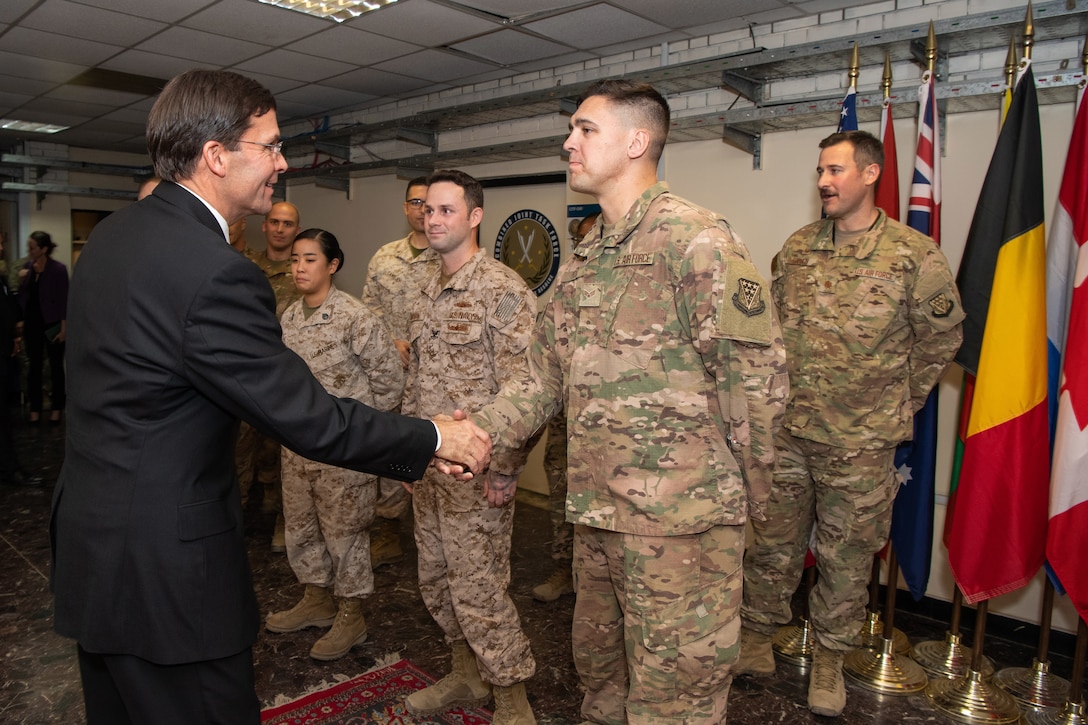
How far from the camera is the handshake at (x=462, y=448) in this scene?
199cm

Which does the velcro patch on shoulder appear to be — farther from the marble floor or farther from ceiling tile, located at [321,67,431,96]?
ceiling tile, located at [321,67,431,96]

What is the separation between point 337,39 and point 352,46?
0.53ft

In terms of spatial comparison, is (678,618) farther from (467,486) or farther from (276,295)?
(276,295)

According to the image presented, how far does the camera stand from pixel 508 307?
262cm

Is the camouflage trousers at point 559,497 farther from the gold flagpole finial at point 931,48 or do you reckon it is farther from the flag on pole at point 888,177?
the gold flagpole finial at point 931,48

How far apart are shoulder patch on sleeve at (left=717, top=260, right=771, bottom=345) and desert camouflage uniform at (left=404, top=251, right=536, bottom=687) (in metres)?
0.88

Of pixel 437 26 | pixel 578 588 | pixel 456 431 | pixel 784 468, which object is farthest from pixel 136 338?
pixel 437 26

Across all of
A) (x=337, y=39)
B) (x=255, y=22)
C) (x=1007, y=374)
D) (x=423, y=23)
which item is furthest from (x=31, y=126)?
(x=1007, y=374)

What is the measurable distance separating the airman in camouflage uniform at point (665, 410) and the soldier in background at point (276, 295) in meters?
3.01

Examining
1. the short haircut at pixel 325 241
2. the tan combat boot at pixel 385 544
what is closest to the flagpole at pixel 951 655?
the tan combat boot at pixel 385 544

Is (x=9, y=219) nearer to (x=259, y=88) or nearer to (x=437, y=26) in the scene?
(x=437, y=26)

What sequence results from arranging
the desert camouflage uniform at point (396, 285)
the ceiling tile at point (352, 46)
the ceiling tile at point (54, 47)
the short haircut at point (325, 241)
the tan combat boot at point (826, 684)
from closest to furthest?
the tan combat boot at point (826, 684) → the short haircut at point (325, 241) → the desert camouflage uniform at point (396, 285) → the ceiling tile at point (352, 46) → the ceiling tile at point (54, 47)

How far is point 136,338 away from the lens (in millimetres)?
1469

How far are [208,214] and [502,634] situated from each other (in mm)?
1622
